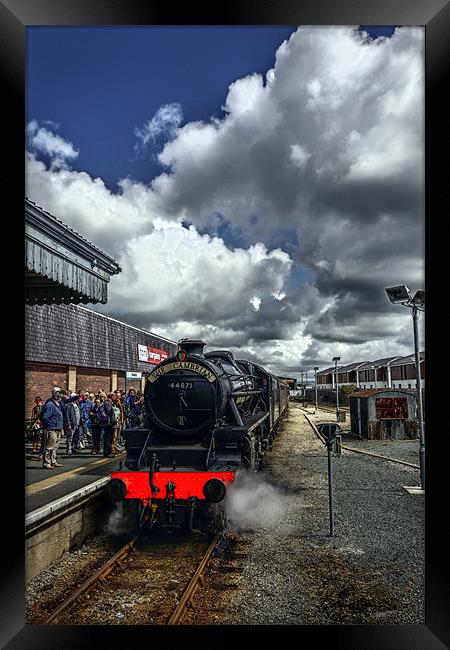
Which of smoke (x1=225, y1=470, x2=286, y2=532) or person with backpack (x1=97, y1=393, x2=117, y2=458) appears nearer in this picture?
smoke (x1=225, y1=470, x2=286, y2=532)

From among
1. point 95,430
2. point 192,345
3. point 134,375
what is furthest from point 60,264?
point 134,375

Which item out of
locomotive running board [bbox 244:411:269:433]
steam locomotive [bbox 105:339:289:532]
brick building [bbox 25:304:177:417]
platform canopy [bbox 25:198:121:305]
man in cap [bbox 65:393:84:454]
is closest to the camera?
platform canopy [bbox 25:198:121:305]

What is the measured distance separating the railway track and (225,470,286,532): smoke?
33.6 inches

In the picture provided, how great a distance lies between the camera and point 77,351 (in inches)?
603

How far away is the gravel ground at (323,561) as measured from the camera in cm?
452

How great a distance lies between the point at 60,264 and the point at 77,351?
33.9 feet

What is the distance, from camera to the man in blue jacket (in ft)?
28.4

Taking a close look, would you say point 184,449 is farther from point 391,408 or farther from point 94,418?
point 391,408

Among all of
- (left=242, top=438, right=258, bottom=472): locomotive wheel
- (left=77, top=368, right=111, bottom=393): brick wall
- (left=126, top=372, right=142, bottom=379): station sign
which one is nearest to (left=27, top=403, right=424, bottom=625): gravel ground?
(left=242, top=438, right=258, bottom=472): locomotive wheel

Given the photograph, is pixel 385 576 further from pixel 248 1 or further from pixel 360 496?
pixel 248 1

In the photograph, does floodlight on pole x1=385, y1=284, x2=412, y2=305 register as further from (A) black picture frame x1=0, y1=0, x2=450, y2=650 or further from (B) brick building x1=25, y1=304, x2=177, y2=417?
(B) brick building x1=25, y1=304, x2=177, y2=417

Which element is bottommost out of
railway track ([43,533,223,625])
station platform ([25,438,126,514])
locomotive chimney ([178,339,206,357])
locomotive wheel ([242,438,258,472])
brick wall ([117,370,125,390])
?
railway track ([43,533,223,625])
